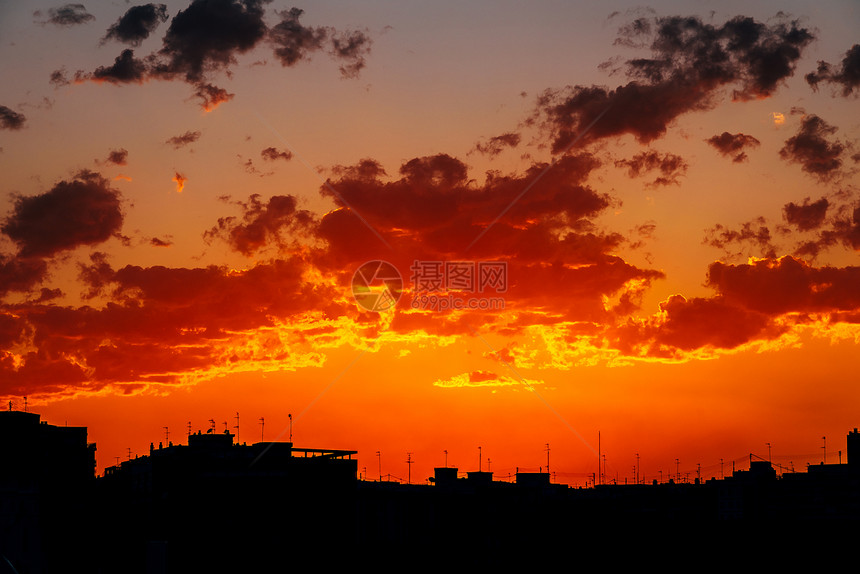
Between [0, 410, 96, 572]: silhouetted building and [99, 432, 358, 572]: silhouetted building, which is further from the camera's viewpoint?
[0, 410, 96, 572]: silhouetted building

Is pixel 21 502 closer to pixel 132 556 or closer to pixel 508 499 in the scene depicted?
pixel 132 556

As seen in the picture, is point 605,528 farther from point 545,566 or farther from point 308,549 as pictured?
point 308,549

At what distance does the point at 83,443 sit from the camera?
93.4 meters

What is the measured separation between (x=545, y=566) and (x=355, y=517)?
50.8ft

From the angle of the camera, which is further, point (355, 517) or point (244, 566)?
point (355, 517)

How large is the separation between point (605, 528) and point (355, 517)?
2083 centimetres

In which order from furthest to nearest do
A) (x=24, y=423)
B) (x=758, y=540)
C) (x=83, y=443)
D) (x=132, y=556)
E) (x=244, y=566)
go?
1. (x=83, y=443)
2. (x=24, y=423)
3. (x=758, y=540)
4. (x=132, y=556)
5. (x=244, y=566)

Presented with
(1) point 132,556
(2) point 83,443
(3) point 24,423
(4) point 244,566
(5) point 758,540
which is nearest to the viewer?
(4) point 244,566

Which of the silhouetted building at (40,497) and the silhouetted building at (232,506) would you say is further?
the silhouetted building at (40,497)

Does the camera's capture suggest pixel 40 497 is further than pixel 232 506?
Yes

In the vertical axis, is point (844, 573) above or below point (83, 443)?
below

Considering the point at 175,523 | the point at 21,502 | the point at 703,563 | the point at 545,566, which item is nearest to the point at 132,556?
the point at 175,523


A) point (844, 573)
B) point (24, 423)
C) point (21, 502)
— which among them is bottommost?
point (844, 573)

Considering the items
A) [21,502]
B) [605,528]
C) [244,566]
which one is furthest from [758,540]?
[21,502]
